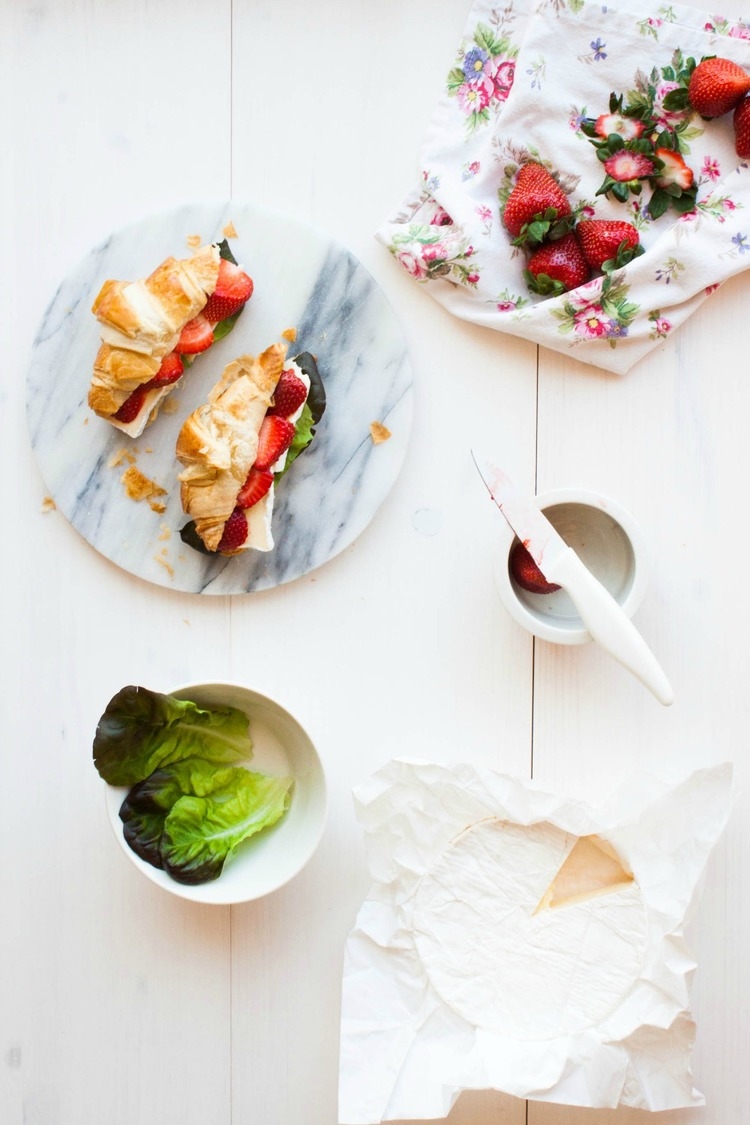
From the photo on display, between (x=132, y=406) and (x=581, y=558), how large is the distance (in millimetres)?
547

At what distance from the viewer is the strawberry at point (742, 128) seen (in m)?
1.18

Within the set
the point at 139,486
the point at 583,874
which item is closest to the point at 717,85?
the point at 139,486

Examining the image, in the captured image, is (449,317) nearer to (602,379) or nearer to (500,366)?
(500,366)

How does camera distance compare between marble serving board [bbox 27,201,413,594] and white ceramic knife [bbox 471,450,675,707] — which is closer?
white ceramic knife [bbox 471,450,675,707]

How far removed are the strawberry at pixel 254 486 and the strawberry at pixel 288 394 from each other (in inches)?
2.9

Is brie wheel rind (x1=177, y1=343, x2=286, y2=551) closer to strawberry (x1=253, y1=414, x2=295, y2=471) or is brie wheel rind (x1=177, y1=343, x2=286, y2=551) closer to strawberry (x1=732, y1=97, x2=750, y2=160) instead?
strawberry (x1=253, y1=414, x2=295, y2=471)

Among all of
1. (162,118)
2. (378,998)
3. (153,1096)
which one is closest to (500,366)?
(162,118)

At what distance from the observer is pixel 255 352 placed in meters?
1.22

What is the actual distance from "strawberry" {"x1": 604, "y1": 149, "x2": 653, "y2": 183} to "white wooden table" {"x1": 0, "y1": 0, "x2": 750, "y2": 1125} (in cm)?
17

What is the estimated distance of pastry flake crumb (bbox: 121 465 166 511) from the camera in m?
1.21

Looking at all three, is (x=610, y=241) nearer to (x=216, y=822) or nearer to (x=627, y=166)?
(x=627, y=166)

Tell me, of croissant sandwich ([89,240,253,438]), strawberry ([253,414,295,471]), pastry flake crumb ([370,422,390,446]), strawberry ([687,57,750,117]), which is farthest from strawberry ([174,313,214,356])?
strawberry ([687,57,750,117])

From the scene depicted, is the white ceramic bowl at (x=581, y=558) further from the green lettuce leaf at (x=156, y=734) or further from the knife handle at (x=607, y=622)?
the green lettuce leaf at (x=156, y=734)

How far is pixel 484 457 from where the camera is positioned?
124 centimetres
